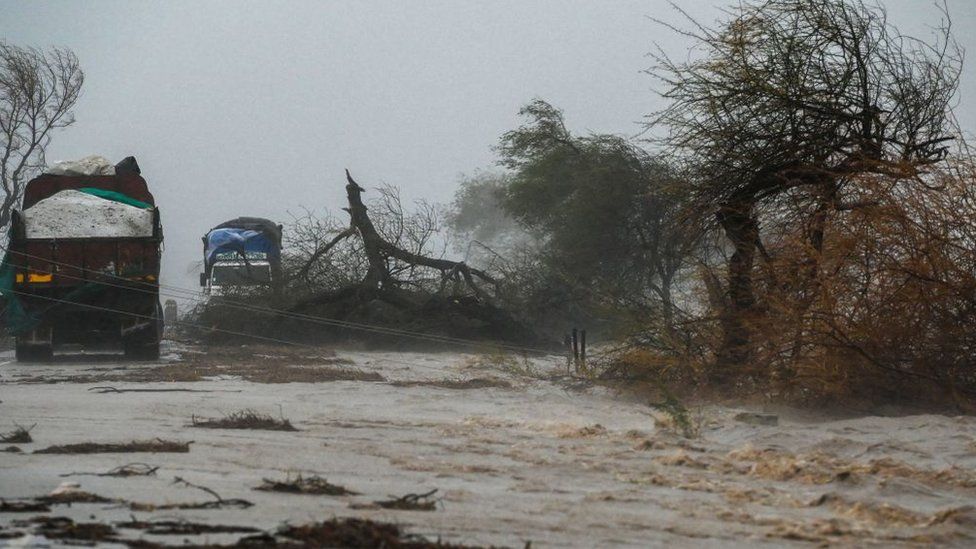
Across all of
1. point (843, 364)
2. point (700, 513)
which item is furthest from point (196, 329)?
point (700, 513)

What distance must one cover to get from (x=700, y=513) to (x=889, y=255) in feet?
21.2

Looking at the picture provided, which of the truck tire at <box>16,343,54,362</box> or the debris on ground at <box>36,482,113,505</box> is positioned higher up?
the truck tire at <box>16,343,54,362</box>

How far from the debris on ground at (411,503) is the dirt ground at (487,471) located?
0.02m

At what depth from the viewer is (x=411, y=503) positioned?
696cm

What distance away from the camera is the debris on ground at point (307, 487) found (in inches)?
288

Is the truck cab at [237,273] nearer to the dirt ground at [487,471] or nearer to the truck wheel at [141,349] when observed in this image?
the truck wheel at [141,349]

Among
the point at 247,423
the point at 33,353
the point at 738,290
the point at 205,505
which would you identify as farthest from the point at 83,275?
the point at 205,505

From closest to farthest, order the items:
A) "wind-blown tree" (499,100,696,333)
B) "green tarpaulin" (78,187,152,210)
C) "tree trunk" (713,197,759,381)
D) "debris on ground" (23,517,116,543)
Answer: "debris on ground" (23,517,116,543)
"tree trunk" (713,197,759,381)
"green tarpaulin" (78,187,152,210)
"wind-blown tree" (499,100,696,333)

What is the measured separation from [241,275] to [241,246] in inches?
202

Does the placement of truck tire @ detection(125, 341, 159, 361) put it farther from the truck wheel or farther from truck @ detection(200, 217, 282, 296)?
truck @ detection(200, 217, 282, 296)

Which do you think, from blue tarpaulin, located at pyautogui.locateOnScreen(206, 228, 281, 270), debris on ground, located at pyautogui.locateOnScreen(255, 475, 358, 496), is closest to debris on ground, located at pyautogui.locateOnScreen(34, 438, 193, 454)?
debris on ground, located at pyautogui.locateOnScreen(255, 475, 358, 496)

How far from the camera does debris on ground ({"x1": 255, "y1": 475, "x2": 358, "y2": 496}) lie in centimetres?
732

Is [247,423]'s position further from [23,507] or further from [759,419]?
[23,507]

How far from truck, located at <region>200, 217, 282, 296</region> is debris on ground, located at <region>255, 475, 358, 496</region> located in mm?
21475
